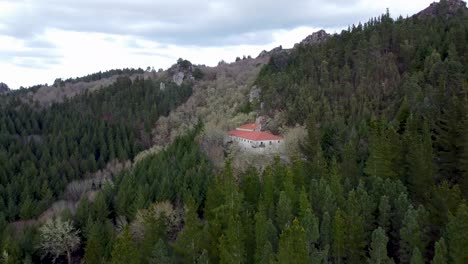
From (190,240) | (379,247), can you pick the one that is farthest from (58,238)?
(379,247)

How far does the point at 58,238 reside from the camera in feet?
162

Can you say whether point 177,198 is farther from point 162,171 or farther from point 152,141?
point 152,141

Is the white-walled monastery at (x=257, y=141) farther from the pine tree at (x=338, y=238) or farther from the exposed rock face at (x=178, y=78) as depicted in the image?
the exposed rock face at (x=178, y=78)

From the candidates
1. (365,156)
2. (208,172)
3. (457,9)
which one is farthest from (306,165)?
(457,9)

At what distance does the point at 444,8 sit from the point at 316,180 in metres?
81.1

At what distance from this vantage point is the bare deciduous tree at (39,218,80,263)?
4944 centimetres

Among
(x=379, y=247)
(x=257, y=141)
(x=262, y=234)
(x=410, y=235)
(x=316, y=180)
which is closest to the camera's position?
(x=379, y=247)

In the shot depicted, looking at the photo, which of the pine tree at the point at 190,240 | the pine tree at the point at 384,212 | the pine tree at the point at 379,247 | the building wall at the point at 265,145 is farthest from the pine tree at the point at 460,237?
the building wall at the point at 265,145

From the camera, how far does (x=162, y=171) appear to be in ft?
185

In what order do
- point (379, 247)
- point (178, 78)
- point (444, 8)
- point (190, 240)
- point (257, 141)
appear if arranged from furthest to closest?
point (178, 78) < point (444, 8) < point (257, 141) < point (190, 240) < point (379, 247)

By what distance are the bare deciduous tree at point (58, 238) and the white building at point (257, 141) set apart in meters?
25.6

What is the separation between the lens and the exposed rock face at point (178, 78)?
406 ft

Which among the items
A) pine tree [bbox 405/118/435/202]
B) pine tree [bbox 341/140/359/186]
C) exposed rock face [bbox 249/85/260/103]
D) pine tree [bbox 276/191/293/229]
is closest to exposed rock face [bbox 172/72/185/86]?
exposed rock face [bbox 249/85/260/103]

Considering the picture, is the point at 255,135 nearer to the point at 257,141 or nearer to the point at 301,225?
the point at 257,141
